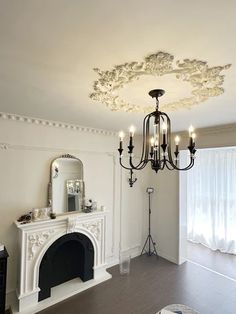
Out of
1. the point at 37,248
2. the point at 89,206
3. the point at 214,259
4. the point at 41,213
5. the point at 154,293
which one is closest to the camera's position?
the point at 37,248

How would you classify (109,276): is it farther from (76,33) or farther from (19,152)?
(76,33)

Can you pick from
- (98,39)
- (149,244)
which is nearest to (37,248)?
(149,244)

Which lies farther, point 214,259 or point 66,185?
point 214,259

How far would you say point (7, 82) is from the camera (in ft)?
6.00

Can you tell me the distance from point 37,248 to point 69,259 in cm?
89

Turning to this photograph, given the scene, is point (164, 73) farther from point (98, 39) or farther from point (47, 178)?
point (47, 178)

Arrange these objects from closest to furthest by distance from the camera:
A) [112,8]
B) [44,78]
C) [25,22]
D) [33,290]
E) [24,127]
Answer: [112,8] < [25,22] < [44,78] < [33,290] < [24,127]

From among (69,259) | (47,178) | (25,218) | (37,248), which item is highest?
(47,178)

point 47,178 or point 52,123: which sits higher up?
point 52,123

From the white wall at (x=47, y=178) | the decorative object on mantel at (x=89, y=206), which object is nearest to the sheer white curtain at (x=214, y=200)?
the white wall at (x=47, y=178)

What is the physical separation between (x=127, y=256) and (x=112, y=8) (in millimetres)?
4385

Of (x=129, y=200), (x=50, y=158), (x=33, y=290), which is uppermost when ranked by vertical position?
(x=50, y=158)

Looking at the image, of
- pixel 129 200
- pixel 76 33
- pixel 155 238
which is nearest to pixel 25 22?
pixel 76 33

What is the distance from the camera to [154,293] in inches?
131
